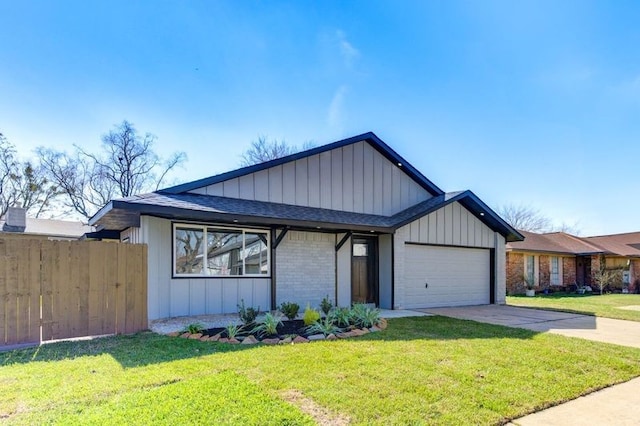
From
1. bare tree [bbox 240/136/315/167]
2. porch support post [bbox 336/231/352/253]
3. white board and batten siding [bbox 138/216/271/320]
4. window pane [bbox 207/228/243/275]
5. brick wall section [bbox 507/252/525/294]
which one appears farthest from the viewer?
bare tree [bbox 240/136/315/167]

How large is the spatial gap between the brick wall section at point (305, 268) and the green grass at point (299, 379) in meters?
4.02

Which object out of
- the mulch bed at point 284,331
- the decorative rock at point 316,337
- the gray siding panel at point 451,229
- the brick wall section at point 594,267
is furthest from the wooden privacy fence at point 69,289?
the brick wall section at point 594,267

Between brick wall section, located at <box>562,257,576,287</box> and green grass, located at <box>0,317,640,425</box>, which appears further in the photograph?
brick wall section, located at <box>562,257,576,287</box>

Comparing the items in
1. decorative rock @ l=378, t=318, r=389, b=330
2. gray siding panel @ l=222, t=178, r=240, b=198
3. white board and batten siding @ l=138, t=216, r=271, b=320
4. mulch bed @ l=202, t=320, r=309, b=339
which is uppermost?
gray siding panel @ l=222, t=178, r=240, b=198

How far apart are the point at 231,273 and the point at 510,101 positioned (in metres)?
10.7

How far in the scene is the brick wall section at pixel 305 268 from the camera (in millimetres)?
10375

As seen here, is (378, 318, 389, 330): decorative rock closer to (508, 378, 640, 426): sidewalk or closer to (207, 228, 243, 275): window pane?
(207, 228, 243, 275): window pane

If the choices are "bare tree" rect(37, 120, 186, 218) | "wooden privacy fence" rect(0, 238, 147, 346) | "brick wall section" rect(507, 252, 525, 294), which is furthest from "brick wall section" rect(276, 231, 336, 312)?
"bare tree" rect(37, 120, 186, 218)

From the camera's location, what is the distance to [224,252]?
9.66m

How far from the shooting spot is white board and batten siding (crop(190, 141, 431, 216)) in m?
10.4

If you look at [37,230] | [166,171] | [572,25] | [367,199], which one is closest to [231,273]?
[367,199]

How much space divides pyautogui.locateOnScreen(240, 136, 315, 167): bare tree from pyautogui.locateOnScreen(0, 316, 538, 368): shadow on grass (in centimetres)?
2449

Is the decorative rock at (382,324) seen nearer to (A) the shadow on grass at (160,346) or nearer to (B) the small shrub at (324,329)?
(A) the shadow on grass at (160,346)

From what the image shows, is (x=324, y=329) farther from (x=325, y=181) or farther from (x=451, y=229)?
(x=451, y=229)
